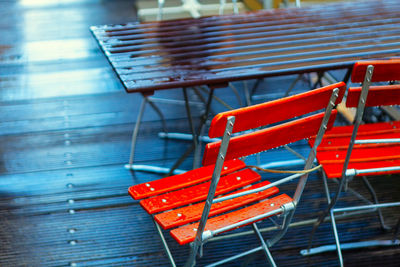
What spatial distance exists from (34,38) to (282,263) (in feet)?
14.2

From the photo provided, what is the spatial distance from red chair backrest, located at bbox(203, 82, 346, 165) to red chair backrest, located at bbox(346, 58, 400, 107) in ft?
0.71

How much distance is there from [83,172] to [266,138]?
73.1 inches

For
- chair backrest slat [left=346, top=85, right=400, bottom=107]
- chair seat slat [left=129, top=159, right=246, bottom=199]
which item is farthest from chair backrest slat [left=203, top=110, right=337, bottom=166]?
chair seat slat [left=129, top=159, right=246, bottom=199]

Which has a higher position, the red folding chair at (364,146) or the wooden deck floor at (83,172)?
the red folding chair at (364,146)

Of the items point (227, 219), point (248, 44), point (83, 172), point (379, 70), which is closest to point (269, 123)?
point (227, 219)

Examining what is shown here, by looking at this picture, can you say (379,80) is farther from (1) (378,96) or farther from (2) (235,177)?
(2) (235,177)

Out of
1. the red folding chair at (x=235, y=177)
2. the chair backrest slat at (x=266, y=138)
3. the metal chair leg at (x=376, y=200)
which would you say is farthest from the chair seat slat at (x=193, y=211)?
the metal chair leg at (x=376, y=200)

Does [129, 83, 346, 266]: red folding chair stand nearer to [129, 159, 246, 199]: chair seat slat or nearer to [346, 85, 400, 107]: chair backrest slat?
[129, 159, 246, 199]: chair seat slat

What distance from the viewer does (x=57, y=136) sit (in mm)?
4117

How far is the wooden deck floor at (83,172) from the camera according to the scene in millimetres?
2916

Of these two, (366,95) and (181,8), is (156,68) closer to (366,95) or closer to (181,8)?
(366,95)

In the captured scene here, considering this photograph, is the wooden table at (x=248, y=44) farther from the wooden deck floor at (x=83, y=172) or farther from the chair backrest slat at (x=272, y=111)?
the wooden deck floor at (x=83, y=172)

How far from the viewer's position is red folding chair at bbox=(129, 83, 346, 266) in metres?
1.94

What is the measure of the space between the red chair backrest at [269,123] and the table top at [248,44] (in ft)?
2.24
